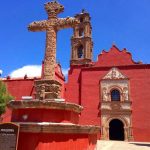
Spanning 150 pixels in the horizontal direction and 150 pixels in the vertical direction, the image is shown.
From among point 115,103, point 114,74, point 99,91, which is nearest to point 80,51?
point 114,74

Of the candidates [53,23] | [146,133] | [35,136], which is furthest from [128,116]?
[35,136]

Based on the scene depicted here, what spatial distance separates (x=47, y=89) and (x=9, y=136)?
7.27 ft

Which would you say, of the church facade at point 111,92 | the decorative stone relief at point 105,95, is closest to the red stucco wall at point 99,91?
the church facade at point 111,92

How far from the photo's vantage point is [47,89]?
7.71m

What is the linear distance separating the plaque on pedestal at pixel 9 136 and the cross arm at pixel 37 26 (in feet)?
13.5

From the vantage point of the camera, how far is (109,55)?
24625 mm

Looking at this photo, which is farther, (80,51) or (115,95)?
(80,51)

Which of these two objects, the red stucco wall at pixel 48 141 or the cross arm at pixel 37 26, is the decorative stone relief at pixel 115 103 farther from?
Answer: the red stucco wall at pixel 48 141

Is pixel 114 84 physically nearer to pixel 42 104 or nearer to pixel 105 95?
pixel 105 95

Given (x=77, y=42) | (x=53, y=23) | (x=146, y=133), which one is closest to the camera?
(x=53, y=23)

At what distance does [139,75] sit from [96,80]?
4126 mm

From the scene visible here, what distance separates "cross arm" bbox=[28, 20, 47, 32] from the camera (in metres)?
8.77

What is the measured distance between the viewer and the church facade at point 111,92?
2191 centimetres

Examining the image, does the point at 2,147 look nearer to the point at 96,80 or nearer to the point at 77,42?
the point at 96,80
